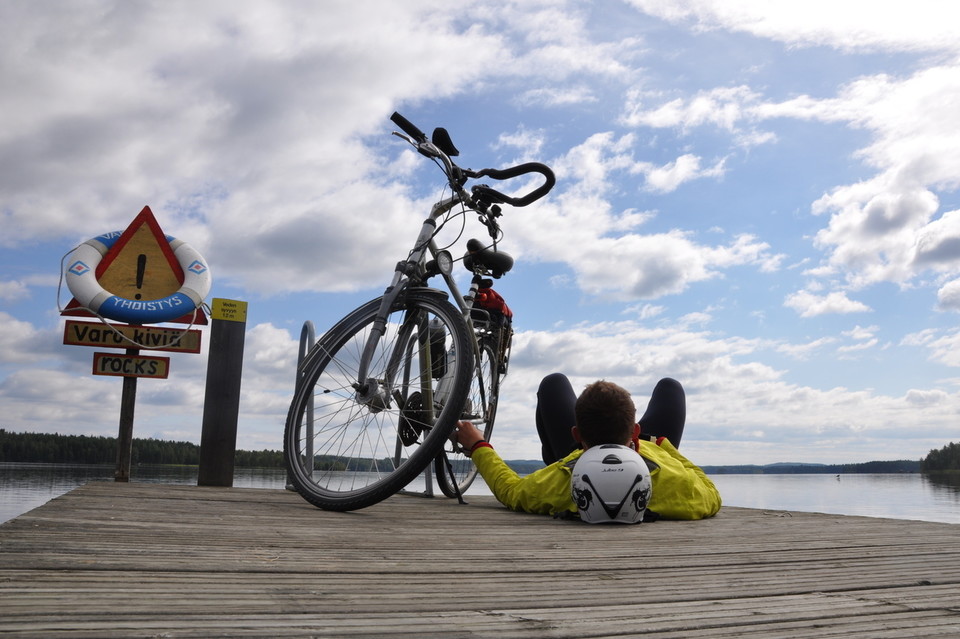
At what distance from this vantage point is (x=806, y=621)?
3.69 feet

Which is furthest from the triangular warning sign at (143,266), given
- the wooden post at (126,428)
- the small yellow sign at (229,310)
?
the wooden post at (126,428)

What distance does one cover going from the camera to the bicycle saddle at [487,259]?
3590 mm

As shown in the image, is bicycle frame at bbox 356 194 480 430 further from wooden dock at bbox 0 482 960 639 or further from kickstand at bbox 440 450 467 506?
wooden dock at bbox 0 482 960 639

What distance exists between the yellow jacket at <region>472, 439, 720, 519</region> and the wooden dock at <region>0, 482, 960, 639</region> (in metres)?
0.36

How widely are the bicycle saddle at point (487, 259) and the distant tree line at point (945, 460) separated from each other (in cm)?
6731

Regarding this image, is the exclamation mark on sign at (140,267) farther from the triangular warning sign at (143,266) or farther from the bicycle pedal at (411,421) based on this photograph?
the bicycle pedal at (411,421)

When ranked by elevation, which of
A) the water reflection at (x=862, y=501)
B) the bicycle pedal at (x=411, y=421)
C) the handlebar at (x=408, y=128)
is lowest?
the water reflection at (x=862, y=501)

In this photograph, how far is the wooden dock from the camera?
3.39ft

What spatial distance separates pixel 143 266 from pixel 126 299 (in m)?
0.27

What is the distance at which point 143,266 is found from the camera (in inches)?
193

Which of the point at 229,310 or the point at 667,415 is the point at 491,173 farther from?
the point at 229,310

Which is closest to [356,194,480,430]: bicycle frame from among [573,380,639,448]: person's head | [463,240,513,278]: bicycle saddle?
[463,240,513,278]: bicycle saddle

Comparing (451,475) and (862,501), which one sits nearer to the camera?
(451,475)

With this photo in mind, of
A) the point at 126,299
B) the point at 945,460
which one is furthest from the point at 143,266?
the point at 945,460
